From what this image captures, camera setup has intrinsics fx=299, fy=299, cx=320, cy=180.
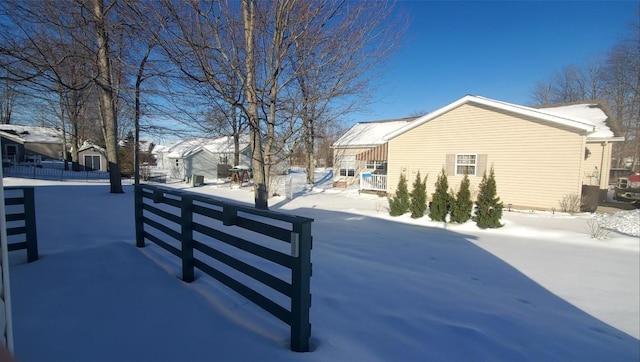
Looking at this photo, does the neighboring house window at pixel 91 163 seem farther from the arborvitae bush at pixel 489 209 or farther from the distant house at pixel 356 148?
the arborvitae bush at pixel 489 209

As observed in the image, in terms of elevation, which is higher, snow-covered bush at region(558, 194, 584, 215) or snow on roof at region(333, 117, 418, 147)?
snow on roof at region(333, 117, 418, 147)

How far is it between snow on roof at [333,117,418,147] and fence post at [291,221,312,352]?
18014 millimetres

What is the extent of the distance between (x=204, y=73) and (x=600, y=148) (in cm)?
1708

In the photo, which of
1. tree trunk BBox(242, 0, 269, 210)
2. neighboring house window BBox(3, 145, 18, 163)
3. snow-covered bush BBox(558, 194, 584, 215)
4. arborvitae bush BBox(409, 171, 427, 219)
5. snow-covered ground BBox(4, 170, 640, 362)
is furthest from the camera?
neighboring house window BBox(3, 145, 18, 163)

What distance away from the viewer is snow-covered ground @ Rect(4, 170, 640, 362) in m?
2.33

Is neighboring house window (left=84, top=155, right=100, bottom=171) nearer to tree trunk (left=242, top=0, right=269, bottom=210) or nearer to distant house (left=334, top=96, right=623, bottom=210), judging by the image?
tree trunk (left=242, top=0, right=269, bottom=210)

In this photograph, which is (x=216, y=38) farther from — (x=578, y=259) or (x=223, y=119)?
(x=578, y=259)

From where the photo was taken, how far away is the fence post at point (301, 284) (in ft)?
7.10

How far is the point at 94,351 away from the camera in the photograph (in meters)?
2.18

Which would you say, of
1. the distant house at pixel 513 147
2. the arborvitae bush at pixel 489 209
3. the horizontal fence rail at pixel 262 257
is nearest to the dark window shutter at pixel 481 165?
the distant house at pixel 513 147

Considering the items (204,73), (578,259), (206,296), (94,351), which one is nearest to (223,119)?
(204,73)

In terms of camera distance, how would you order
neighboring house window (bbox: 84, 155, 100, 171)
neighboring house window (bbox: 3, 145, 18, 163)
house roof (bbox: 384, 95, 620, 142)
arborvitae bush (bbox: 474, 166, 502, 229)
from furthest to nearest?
neighboring house window (bbox: 3, 145, 18, 163) → neighboring house window (bbox: 84, 155, 100, 171) → house roof (bbox: 384, 95, 620, 142) → arborvitae bush (bbox: 474, 166, 502, 229)

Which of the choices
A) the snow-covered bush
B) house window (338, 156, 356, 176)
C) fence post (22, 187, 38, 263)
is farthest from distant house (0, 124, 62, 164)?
the snow-covered bush

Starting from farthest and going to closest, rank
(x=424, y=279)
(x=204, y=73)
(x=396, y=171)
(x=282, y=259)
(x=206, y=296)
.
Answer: (x=396, y=171) < (x=204, y=73) < (x=424, y=279) < (x=206, y=296) < (x=282, y=259)
